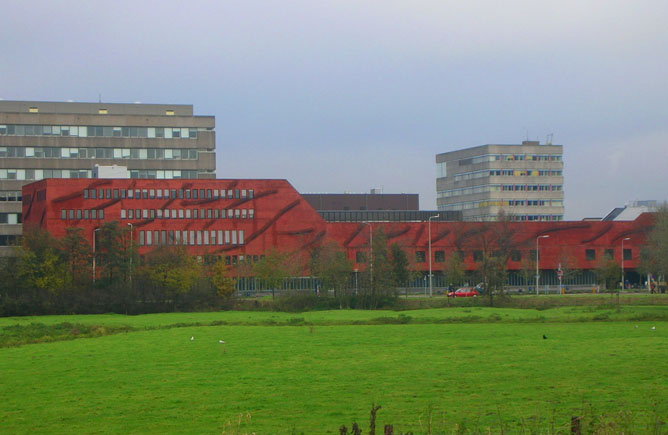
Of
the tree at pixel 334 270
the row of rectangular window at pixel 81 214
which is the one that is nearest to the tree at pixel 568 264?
the tree at pixel 334 270

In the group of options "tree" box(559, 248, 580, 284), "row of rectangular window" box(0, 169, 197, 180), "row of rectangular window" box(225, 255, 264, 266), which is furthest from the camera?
"row of rectangular window" box(0, 169, 197, 180)

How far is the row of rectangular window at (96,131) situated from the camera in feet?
449

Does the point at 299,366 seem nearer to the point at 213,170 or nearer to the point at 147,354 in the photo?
the point at 147,354

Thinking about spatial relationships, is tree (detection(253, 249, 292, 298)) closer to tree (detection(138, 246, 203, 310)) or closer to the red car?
tree (detection(138, 246, 203, 310))

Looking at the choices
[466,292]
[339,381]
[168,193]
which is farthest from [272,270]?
[339,381]

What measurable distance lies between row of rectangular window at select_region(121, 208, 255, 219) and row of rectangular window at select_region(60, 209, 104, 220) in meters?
3.18

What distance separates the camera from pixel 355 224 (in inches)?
4963

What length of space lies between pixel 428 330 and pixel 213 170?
9751 cm

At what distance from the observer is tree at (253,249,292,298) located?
101062mm

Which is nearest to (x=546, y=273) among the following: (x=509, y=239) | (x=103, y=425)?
(x=509, y=239)

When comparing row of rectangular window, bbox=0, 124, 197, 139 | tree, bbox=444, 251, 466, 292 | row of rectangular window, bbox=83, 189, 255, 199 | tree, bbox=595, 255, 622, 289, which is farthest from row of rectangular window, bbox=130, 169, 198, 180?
tree, bbox=595, 255, 622, 289

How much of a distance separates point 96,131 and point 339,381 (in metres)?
119

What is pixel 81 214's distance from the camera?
117 metres

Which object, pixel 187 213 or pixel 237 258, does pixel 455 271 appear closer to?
pixel 237 258
